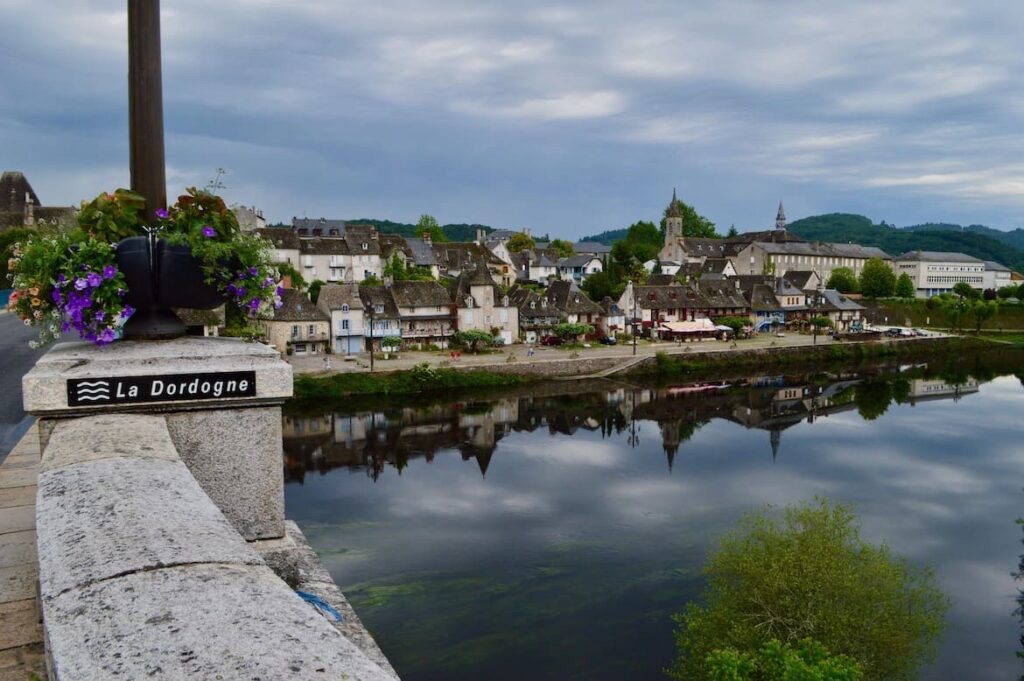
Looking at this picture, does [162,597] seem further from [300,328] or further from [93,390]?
[300,328]

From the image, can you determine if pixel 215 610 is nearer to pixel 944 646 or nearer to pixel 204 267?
pixel 204 267

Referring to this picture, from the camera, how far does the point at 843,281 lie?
8962 centimetres

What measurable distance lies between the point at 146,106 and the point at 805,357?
60151 mm

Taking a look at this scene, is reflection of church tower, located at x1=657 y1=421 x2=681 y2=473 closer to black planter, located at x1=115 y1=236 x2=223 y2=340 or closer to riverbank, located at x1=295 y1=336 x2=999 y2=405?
riverbank, located at x1=295 y1=336 x2=999 y2=405

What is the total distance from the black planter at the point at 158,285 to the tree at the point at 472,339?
156ft

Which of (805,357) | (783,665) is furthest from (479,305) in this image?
(783,665)

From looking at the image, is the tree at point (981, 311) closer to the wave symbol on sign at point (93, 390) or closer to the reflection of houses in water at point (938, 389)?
the reflection of houses in water at point (938, 389)

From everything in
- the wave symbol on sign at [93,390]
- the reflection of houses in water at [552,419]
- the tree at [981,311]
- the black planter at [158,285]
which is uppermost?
the black planter at [158,285]

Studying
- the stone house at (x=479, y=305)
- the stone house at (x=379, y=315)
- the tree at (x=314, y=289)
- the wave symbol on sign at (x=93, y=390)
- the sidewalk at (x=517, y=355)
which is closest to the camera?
the wave symbol on sign at (x=93, y=390)

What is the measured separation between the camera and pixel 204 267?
3.86 m

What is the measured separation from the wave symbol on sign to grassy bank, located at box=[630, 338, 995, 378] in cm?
4839

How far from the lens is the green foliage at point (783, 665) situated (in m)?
11.4

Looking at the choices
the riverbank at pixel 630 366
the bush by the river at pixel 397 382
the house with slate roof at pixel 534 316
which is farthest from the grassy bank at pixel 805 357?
the bush by the river at pixel 397 382

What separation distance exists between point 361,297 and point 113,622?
50.0 m
